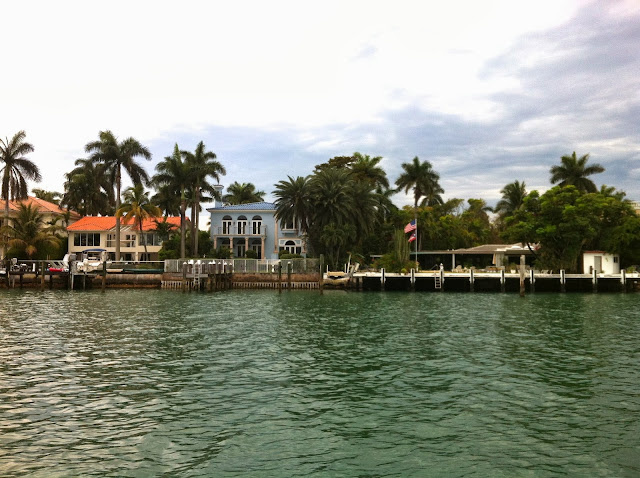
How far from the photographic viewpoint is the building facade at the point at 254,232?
75.9 metres

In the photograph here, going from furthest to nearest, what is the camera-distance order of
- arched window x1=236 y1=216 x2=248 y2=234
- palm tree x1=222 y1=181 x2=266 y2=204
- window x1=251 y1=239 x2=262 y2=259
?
palm tree x1=222 y1=181 x2=266 y2=204 < window x1=251 y1=239 x2=262 y2=259 < arched window x1=236 y1=216 x2=248 y2=234

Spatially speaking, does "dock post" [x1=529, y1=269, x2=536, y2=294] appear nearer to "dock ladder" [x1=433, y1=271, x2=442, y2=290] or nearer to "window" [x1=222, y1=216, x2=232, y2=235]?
"dock ladder" [x1=433, y1=271, x2=442, y2=290]

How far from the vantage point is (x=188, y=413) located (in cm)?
1262

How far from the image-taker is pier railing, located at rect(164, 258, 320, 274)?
57.5 metres

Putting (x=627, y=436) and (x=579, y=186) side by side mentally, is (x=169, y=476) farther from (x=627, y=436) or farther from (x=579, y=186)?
(x=579, y=186)

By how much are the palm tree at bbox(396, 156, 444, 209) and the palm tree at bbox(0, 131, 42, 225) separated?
174ft

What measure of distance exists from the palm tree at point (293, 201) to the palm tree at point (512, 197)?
38599 millimetres

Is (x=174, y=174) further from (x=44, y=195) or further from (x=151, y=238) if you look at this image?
(x=44, y=195)

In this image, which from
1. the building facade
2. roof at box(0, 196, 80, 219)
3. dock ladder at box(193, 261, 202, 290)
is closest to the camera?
dock ladder at box(193, 261, 202, 290)

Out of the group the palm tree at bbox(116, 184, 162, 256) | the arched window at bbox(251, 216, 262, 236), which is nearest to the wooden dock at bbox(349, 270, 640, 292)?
the arched window at bbox(251, 216, 262, 236)

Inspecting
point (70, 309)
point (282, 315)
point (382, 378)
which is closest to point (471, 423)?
point (382, 378)

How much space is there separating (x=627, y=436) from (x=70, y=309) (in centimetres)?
3371

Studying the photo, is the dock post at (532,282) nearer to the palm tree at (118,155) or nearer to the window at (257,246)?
the window at (257,246)

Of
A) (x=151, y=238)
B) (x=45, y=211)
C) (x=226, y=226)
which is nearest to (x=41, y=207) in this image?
(x=45, y=211)
